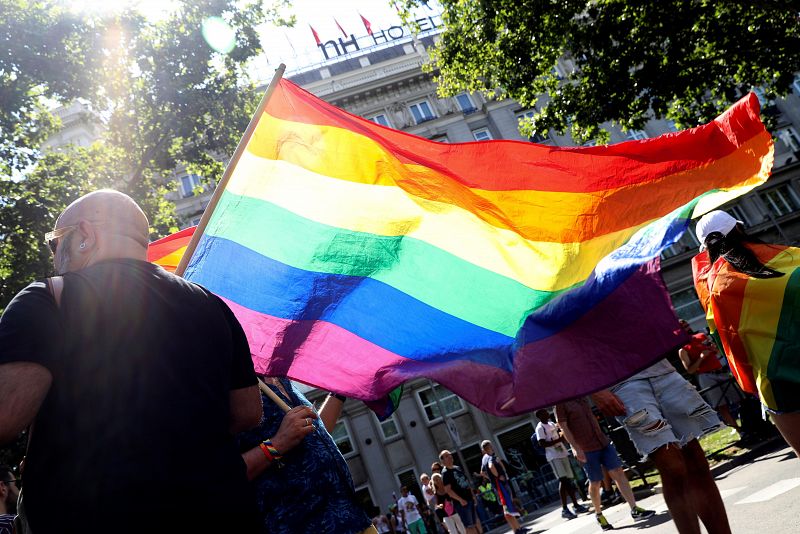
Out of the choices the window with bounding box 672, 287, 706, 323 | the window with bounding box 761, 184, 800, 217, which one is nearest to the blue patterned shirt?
the window with bounding box 672, 287, 706, 323

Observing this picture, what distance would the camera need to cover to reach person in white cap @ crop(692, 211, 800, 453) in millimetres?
3289

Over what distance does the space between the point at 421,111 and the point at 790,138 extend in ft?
68.9

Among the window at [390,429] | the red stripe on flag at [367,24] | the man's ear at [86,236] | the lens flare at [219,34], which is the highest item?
the red stripe on flag at [367,24]

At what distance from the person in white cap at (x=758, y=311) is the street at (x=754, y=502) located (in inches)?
48.8

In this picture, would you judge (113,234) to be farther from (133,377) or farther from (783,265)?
(783,265)

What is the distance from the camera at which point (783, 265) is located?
347 cm

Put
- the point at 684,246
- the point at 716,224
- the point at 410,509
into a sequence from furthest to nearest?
1. the point at 684,246
2. the point at 410,509
3. the point at 716,224

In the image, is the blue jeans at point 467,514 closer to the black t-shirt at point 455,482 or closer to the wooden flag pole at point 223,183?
the black t-shirt at point 455,482

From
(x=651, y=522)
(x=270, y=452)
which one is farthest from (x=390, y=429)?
(x=270, y=452)

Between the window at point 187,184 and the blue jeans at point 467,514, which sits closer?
the blue jeans at point 467,514

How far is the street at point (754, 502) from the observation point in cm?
445

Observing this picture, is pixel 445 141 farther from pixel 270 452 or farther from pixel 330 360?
pixel 270 452

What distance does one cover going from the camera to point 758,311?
341cm

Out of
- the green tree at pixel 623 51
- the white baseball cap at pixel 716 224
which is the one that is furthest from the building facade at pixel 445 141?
the white baseball cap at pixel 716 224
